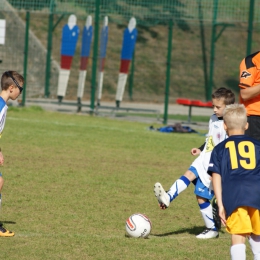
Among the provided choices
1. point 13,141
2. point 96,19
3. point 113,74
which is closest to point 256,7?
point 96,19

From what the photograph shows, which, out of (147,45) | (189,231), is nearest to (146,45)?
(147,45)

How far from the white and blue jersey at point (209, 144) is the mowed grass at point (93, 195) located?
61cm

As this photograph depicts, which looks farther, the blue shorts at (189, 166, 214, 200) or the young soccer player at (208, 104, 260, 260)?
the blue shorts at (189, 166, 214, 200)

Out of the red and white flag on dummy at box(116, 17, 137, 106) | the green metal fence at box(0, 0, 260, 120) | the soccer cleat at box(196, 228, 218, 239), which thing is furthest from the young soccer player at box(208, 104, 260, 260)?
the red and white flag on dummy at box(116, 17, 137, 106)

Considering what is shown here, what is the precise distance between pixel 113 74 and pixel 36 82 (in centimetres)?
595

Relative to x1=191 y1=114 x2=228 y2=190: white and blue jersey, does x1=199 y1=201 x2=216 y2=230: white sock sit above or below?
below

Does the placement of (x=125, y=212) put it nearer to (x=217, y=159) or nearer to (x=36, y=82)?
(x=217, y=159)

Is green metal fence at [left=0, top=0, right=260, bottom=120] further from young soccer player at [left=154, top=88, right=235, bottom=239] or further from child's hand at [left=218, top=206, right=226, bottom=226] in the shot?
child's hand at [left=218, top=206, right=226, bottom=226]

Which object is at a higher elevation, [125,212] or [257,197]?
[257,197]

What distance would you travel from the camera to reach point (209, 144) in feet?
22.9

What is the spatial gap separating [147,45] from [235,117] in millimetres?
27521

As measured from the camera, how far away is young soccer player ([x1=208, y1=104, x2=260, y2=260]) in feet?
16.0

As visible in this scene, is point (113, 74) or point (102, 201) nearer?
point (102, 201)

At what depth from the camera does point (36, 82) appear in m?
25.6
